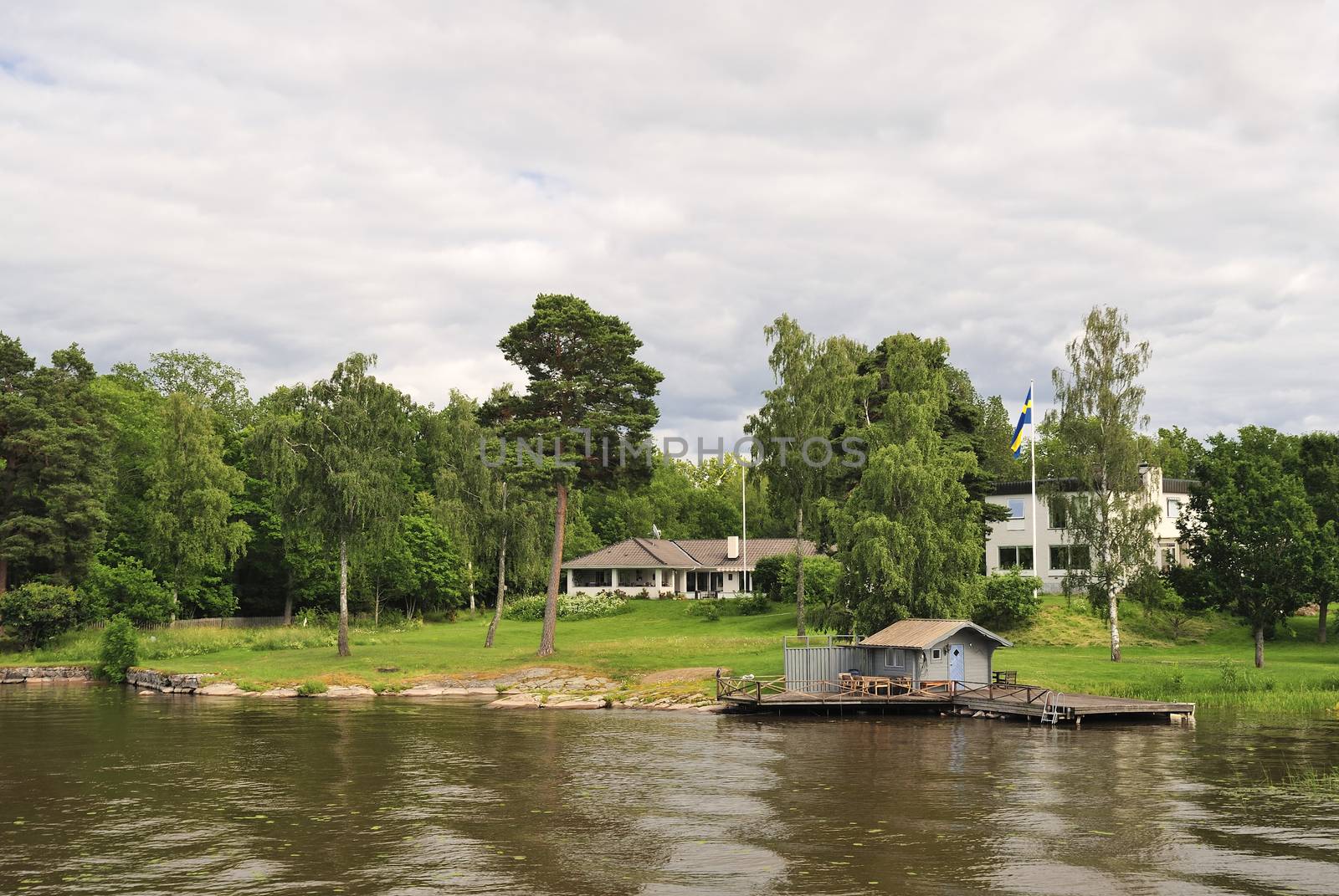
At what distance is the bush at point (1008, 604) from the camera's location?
69.1m

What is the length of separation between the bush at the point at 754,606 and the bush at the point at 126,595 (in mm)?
40980

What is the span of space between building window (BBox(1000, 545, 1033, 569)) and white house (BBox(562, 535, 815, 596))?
22044 millimetres

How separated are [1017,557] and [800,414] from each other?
2448cm

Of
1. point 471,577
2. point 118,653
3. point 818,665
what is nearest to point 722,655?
point 818,665

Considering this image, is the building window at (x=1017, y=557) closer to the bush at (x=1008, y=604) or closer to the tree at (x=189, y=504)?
the bush at (x=1008, y=604)

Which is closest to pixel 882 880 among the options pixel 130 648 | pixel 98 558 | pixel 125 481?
pixel 130 648

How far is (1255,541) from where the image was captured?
191 feet

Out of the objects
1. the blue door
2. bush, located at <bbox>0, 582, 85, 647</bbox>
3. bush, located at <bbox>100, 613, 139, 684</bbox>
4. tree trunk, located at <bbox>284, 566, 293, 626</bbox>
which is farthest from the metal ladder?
tree trunk, located at <bbox>284, 566, 293, 626</bbox>

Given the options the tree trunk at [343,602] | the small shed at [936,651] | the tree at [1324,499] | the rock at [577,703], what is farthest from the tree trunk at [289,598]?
the tree at [1324,499]

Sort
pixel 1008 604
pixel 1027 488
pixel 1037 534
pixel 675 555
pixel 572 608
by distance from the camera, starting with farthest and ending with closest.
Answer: pixel 675 555
pixel 572 608
pixel 1027 488
pixel 1037 534
pixel 1008 604

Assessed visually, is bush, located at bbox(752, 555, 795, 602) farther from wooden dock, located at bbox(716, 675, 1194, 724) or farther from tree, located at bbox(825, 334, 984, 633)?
wooden dock, located at bbox(716, 675, 1194, 724)

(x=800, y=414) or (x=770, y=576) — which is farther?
(x=770, y=576)

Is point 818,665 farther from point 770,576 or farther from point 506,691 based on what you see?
point 770,576

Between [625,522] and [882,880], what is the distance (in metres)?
119
